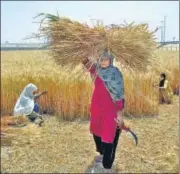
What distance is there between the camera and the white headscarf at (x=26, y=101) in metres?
3.96

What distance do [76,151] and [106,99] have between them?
2177 mm

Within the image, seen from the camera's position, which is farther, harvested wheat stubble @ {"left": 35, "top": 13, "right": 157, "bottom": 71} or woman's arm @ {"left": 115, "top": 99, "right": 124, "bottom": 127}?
woman's arm @ {"left": 115, "top": 99, "right": 124, "bottom": 127}

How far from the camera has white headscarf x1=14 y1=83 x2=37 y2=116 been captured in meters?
3.96

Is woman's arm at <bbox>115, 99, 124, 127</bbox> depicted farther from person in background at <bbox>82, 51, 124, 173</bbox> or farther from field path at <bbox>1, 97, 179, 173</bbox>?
field path at <bbox>1, 97, 179, 173</bbox>

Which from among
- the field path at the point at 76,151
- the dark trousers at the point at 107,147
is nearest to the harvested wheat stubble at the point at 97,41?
the dark trousers at the point at 107,147

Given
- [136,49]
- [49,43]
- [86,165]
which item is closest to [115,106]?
[136,49]

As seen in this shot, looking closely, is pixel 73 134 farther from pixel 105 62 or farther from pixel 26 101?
pixel 105 62

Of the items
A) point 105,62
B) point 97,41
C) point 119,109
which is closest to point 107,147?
point 119,109

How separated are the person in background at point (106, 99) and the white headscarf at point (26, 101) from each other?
2.13 m

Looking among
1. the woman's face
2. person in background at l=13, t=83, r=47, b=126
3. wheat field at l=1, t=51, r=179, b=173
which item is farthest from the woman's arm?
person in background at l=13, t=83, r=47, b=126

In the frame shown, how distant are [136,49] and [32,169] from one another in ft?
7.08

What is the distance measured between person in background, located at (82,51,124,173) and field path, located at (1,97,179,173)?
1.09 metres

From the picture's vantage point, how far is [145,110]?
5.31m

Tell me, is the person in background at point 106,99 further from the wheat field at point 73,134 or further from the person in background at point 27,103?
the person in background at point 27,103
